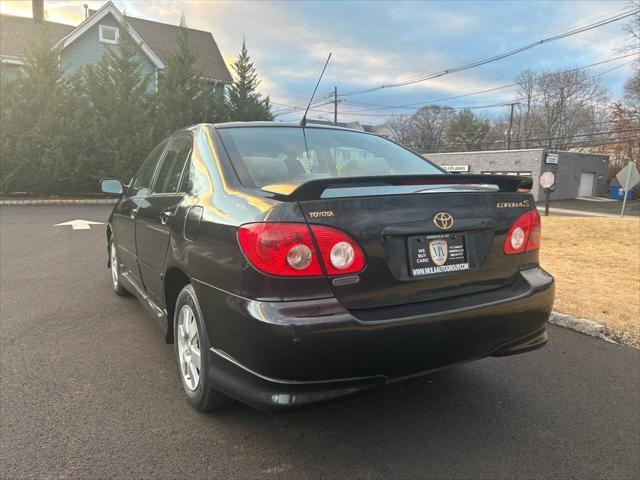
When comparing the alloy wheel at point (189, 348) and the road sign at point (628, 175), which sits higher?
the road sign at point (628, 175)

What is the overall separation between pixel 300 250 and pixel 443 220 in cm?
75

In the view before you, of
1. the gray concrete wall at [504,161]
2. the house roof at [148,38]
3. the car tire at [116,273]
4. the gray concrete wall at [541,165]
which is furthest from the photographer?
the gray concrete wall at [541,165]

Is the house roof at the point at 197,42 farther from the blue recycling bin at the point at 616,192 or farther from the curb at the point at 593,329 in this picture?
the blue recycling bin at the point at 616,192

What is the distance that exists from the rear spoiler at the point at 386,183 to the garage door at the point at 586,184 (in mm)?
47233

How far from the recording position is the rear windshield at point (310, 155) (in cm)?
277

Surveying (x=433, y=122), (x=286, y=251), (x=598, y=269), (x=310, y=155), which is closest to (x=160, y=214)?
(x=310, y=155)

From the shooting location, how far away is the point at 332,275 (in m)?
2.10

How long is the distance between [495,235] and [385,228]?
72 centimetres

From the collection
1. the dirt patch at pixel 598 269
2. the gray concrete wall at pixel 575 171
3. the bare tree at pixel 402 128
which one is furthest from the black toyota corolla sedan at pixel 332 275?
the bare tree at pixel 402 128

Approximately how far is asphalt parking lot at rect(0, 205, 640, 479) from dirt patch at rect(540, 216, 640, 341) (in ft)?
2.45

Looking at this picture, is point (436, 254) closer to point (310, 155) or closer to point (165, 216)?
point (310, 155)

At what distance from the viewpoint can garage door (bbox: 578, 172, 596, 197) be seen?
4415 centimetres

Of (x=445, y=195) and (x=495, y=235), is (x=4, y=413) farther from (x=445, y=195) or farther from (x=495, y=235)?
(x=495, y=235)

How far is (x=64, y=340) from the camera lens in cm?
392
